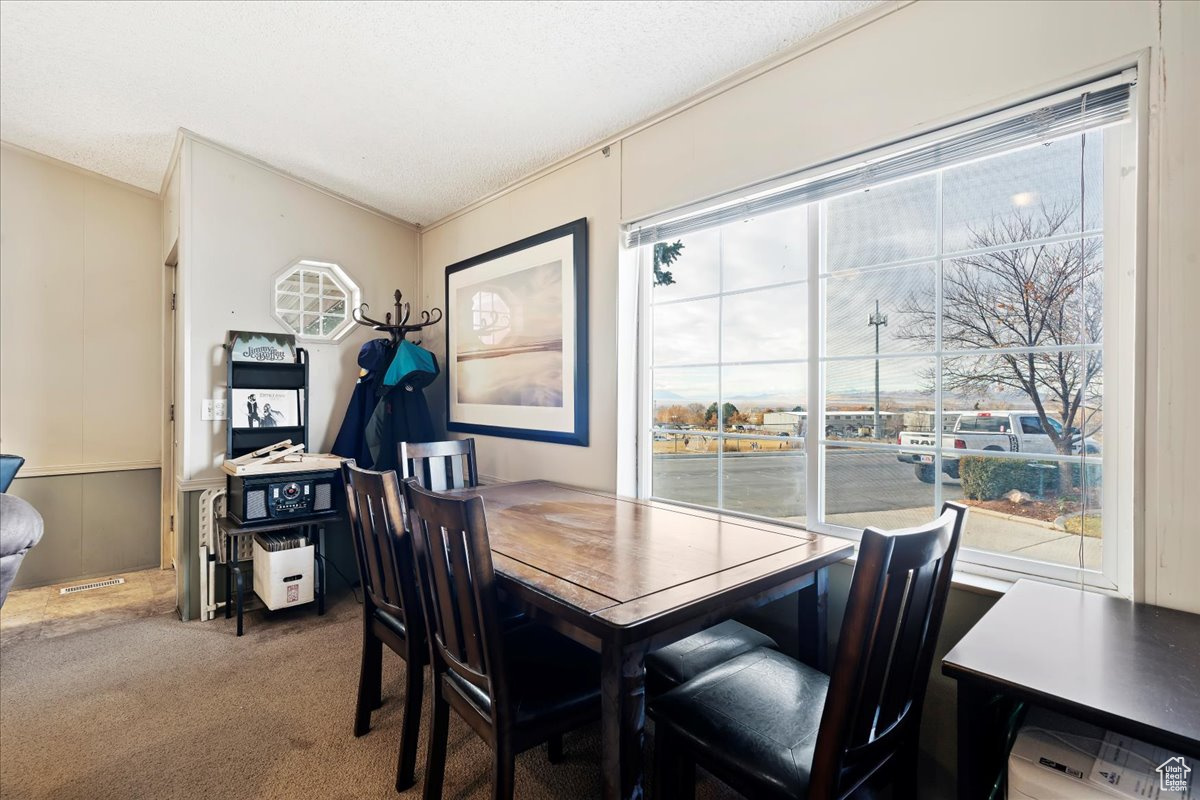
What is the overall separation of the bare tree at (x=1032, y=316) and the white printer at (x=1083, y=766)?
790 millimetres

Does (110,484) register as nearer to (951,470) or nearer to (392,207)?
(392,207)

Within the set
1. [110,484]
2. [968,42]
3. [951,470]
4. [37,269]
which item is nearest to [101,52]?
[37,269]

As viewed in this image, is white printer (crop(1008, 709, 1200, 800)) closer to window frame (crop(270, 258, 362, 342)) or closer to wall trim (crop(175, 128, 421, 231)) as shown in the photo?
window frame (crop(270, 258, 362, 342))

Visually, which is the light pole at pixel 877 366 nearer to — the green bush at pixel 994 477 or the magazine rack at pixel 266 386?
the green bush at pixel 994 477

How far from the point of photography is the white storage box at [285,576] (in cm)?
299

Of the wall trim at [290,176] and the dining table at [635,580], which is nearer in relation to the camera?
the dining table at [635,580]

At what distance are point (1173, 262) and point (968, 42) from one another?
2.69ft

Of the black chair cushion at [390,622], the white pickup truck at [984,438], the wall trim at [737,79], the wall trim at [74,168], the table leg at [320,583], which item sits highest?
the wall trim at [74,168]

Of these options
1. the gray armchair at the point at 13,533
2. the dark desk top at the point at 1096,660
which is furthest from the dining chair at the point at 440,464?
the dark desk top at the point at 1096,660

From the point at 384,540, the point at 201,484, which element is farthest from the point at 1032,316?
the point at 201,484

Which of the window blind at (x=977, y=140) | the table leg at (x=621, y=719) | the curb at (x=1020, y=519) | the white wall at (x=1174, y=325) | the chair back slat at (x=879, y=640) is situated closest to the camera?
the chair back slat at (x=879, y=640)

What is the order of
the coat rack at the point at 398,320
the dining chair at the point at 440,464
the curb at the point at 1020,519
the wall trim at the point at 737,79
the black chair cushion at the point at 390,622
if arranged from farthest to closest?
the coat rack at the point at 398,320
the dining chair at the point at 440,464
the black chair cushion at the point at 390,622
the wall trim at the point at 737,79
the curb at the point at 1020,519

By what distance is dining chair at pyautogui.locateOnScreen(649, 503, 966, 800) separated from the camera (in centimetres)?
100

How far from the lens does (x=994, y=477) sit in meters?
1.61
